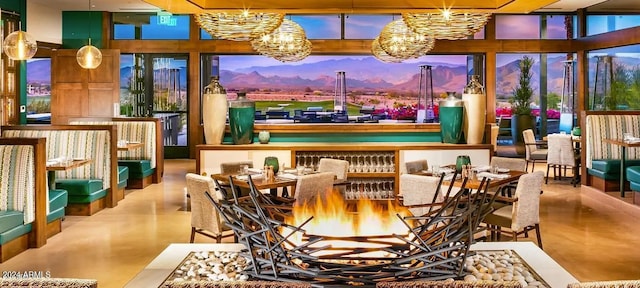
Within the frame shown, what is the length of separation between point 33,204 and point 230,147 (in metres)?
2.62

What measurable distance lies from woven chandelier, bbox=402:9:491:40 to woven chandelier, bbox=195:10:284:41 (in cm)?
86

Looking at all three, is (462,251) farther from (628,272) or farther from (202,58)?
(202,58)

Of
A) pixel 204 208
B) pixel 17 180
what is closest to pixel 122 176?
pixel 17 180

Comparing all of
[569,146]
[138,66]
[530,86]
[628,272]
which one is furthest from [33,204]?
[530,86]

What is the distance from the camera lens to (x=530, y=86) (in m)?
16.6

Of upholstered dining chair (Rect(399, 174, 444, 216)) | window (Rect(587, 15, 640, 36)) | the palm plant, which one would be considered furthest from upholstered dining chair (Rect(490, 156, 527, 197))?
the palm plant

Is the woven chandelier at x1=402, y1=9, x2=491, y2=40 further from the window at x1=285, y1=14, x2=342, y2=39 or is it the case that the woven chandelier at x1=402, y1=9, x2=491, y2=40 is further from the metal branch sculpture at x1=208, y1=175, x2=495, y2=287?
the window at x1=285, y1=14, x2=342, y2=39

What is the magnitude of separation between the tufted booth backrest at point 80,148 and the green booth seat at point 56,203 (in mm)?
1345

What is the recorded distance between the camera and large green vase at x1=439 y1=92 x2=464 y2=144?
8.58 meters

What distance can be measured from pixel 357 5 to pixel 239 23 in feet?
3.19

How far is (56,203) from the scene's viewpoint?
7203 millimetres

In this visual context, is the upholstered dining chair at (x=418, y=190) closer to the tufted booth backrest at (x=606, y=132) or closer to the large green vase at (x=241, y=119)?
the large green vase at (x=241, y=119)

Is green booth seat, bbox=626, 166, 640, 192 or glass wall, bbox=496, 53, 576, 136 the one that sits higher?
glass wall, bbox=496, 53, 576, 136

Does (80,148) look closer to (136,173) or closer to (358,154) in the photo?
(136,173)
